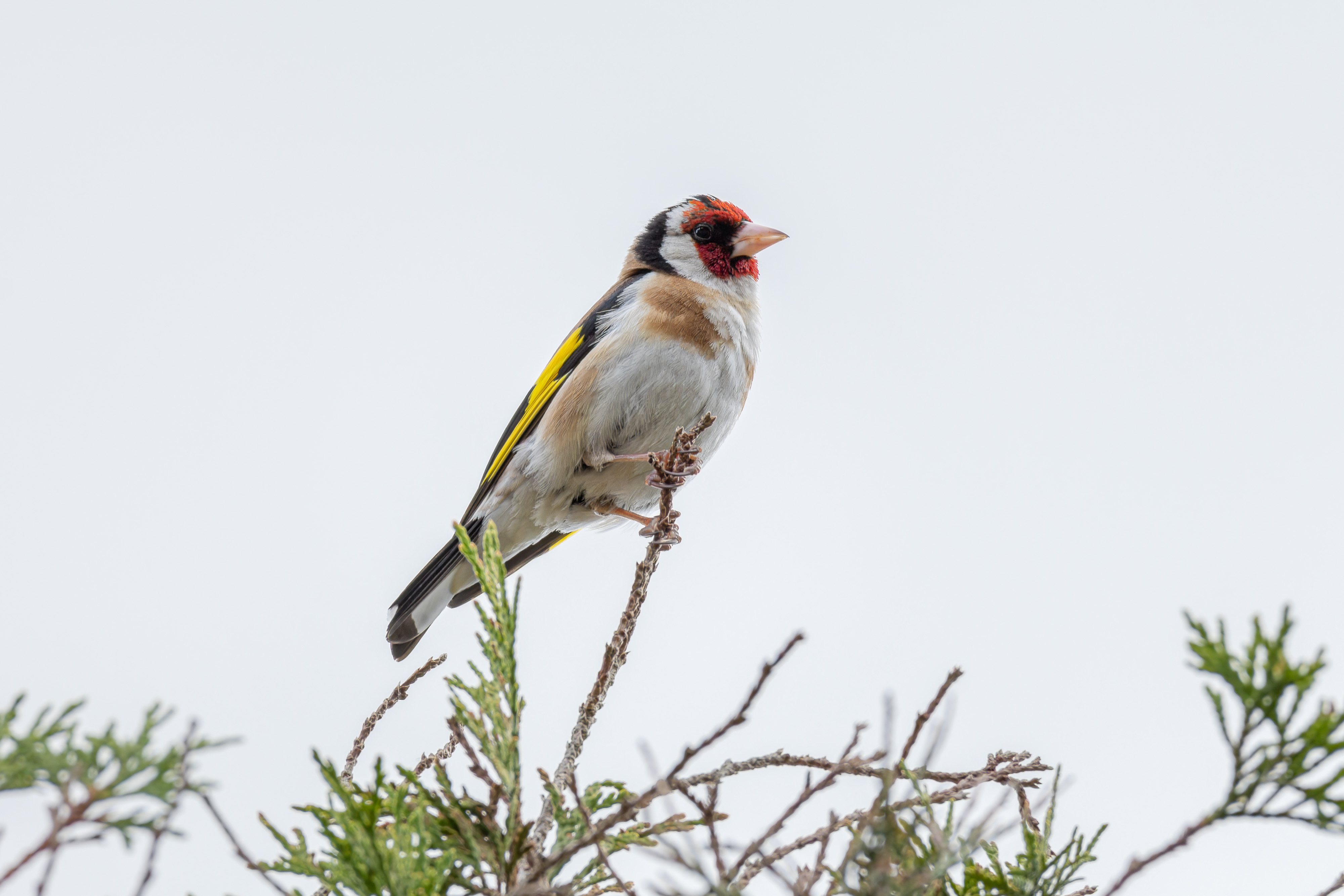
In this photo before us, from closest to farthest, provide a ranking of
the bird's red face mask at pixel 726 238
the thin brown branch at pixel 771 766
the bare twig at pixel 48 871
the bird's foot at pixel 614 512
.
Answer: the bare twig at pixel 48 871
the thin brown branch at pixel 771 766
the bird's foot at pixel 614 512
the bird's red face mask at pixel 726 238

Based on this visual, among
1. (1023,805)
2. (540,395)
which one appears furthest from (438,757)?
(540,395)

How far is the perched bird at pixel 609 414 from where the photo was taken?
4148 mm

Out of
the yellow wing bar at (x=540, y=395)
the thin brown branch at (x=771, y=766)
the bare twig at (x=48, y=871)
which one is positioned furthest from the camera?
the yellow wing bar at (x=540, y=395)

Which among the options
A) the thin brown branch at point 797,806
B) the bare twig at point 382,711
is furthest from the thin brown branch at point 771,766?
the bare twig at point 382,711

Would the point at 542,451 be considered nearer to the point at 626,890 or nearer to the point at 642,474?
the point at 642,474

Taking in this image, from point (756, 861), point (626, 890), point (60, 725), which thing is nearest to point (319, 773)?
point (60, 725)

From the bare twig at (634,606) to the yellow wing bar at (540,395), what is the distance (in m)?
1.14

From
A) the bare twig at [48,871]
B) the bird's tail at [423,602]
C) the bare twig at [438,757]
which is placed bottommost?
the bare twig at [48,871]

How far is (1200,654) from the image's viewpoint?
5.07 feet

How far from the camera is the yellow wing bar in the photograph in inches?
178

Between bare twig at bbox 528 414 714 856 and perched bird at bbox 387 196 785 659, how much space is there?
0.67 m

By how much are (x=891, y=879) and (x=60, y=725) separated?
117 centimetres

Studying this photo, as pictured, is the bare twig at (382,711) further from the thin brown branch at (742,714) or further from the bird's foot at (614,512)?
the bird's foot at (614,512)

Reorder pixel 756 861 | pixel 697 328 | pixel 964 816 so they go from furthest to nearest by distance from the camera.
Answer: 1. pixel 697 328
2. pixel 756 861
3. pixel 964 816
